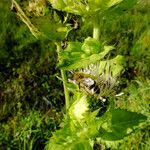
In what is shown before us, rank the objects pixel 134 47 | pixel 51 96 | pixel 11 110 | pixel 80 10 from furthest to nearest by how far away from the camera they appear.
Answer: pixel 134 47
pixel 51 96
pixel 11 110
pixel 80 10

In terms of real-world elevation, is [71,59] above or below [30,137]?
above

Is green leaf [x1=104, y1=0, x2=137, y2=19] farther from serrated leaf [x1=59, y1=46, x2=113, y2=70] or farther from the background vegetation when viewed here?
the background vegetation

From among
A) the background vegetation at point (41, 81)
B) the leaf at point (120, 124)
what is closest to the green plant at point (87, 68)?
the leaf at point (120, 124)

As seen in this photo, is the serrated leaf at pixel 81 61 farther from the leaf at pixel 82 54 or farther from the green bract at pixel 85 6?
the green bract at pixel 85 6

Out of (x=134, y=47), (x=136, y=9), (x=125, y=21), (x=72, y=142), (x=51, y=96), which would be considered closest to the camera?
(x=72, y=142)

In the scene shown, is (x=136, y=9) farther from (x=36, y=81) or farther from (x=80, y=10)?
(x=80, y=10)

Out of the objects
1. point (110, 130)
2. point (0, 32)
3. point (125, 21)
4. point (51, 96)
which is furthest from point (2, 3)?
point (110, 130)

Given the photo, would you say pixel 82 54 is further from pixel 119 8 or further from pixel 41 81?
pixel 41 81
